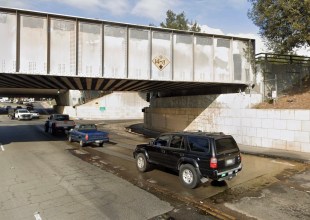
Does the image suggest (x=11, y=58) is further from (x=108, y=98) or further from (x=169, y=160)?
(x=108, y=98)

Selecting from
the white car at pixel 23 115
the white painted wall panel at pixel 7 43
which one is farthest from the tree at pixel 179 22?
the white painted wall panel at pixel 7 43

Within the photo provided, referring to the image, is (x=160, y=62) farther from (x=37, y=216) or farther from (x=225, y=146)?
(x=37, y=216)

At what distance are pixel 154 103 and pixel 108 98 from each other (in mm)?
24088

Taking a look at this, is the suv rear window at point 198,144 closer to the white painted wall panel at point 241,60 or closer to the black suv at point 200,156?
the black suv at point 200,156

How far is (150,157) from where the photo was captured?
11.5m

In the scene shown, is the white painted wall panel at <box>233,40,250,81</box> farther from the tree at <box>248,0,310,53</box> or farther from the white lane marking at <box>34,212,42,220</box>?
the white lane marking at <box>34,212,42,220</box>

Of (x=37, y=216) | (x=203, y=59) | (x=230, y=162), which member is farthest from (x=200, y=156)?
(x=203, y=59)

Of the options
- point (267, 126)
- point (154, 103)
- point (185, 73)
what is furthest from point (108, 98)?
point (267, 126)

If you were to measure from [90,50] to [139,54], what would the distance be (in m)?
3.15

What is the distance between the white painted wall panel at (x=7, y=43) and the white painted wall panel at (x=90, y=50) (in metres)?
3.55

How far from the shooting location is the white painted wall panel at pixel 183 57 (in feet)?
63.0

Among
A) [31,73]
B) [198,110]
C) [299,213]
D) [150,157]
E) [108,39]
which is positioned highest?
[108,39]

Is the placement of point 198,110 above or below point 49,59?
below

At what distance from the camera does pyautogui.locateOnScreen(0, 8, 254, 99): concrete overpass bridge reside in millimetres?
15578
